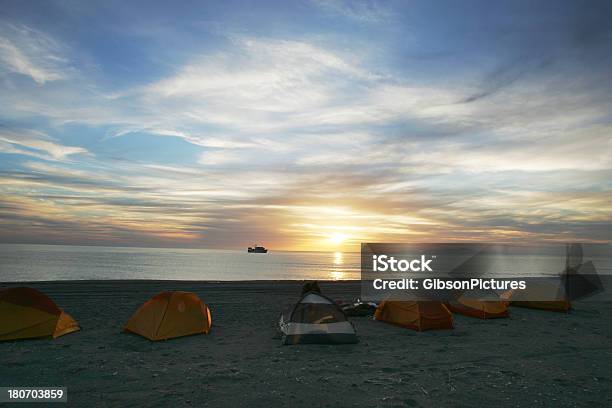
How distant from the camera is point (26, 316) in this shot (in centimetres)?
1382

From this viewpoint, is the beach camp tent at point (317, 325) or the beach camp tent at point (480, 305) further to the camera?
the beach camp tent at point (480, 305)

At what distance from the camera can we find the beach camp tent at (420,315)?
16.7 m

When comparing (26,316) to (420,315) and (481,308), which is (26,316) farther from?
(481,308)

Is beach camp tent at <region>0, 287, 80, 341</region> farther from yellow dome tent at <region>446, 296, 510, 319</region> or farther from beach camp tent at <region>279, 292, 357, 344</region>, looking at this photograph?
yellow dome tent at <region>446, 296, 510, 319</region>

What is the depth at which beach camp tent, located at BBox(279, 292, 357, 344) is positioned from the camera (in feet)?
46.6

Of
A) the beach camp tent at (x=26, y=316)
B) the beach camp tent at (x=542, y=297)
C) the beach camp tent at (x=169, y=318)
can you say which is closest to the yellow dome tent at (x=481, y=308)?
the beach camp tent at (x=542, y=297)

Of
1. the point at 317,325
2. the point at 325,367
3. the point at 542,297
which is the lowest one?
the point at 325,367

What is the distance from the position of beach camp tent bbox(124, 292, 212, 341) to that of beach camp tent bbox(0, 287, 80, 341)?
8.29ft

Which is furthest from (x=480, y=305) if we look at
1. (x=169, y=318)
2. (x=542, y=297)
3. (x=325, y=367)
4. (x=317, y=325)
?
(x=169, y=318)

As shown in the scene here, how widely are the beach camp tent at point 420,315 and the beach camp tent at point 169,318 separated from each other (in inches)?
330

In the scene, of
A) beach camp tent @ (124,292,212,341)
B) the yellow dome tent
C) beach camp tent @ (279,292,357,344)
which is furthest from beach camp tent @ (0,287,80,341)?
the yellow dome tent

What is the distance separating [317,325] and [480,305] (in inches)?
401

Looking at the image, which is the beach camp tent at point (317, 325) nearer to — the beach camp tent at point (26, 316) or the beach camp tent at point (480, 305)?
the beach camp tent at point (26, 316)

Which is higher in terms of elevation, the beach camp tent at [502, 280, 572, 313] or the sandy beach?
the beach camp tent at [502, 280, 572, 313]
